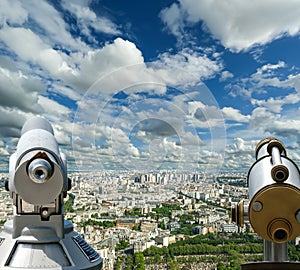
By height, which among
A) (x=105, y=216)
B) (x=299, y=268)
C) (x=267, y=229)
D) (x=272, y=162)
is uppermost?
(x=105, y=216)

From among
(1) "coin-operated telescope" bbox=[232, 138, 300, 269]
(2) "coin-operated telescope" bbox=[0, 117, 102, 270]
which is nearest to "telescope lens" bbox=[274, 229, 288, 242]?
(1) "coin-operated telescope" bbox=[232, 138, 300, 269]

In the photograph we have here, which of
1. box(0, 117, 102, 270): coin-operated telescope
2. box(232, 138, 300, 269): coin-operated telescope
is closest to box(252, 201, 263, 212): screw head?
box(232, 138, 300, 269): coin-operated telescope

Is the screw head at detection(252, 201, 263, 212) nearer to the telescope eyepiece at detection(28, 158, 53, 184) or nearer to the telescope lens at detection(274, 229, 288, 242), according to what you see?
the telescope lens at detection(274, 229, 288, 242)

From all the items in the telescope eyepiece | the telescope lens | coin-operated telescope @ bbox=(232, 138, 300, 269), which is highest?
the telescope eyepiece

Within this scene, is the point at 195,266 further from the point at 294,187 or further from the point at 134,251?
the point at 294,187

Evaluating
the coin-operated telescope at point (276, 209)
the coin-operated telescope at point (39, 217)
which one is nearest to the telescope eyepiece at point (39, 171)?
the coin-operated telescope at point (39, 217)

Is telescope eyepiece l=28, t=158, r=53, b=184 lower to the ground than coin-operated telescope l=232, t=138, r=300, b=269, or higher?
higher

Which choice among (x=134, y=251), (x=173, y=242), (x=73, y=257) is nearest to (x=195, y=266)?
(x=173, y=242)

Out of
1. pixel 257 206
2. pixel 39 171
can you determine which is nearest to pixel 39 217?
pixel 39 171

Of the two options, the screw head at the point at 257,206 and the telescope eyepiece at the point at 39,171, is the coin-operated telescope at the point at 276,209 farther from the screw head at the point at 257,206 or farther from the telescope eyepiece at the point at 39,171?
the telescope eyepiece at the point at 39,171
